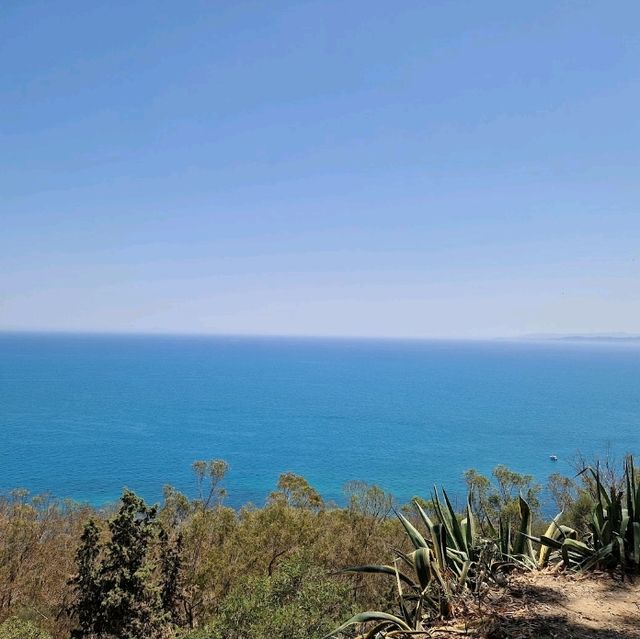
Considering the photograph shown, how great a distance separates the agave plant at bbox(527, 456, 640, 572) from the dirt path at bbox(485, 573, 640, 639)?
24cm

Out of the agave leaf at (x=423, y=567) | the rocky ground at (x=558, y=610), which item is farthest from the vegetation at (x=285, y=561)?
the rocky ground at (x=558, y=610)

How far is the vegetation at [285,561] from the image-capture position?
5.03 metres

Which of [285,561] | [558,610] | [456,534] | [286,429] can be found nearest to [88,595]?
[285,561]

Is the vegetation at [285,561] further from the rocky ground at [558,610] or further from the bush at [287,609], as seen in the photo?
the rocky ground at [558,610]

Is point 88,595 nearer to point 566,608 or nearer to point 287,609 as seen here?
point 287,609

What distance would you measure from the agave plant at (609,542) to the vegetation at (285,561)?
0.02 meters

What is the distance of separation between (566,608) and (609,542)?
1.59 meters

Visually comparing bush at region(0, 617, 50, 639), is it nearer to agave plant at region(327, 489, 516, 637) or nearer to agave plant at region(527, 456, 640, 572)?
agave plant at region(327, 489, 516, 637)

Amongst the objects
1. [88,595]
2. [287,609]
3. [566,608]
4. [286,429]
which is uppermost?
[566,608]

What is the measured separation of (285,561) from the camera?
10750mm

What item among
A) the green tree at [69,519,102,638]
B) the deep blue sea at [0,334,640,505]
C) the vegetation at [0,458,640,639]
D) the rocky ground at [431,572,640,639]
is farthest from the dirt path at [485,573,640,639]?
the deep blue sea at [0,334,640,505]

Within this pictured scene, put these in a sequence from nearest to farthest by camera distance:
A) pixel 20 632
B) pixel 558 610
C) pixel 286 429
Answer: pixel 558 610
pixel 20 632
pixel 286 429

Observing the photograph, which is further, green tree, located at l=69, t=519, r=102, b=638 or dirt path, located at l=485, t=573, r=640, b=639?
green tree, located at l=69, t=519, r=102, b=638

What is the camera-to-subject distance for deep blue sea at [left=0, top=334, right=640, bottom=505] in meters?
54.6
